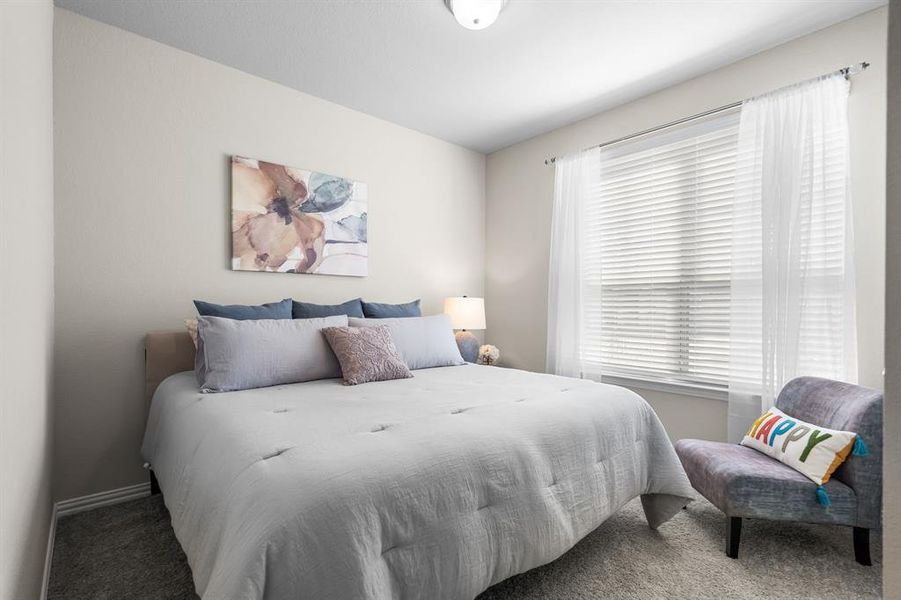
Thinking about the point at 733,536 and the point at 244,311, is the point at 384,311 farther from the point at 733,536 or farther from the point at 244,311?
the point at 733,536

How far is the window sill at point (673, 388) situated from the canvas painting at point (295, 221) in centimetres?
217

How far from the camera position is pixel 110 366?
8.00 feet

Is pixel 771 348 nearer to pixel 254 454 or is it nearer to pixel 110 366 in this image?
pixel 254 454

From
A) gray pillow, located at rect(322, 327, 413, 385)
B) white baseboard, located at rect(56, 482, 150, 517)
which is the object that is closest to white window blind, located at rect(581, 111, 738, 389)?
gray pillow, located at rect(322, 327, 413, 385)

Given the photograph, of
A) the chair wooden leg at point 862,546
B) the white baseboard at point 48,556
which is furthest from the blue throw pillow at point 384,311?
the chair wooden leg at point 862,546

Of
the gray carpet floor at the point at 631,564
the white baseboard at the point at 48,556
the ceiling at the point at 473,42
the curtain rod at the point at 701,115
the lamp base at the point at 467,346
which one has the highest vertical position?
the ceiling at the point at 473,42

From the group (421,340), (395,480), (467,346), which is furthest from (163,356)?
(467,346)

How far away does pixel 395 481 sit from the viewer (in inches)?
46.3

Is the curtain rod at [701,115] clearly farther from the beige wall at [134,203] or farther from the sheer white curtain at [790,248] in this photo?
the beige wall at [134,203]

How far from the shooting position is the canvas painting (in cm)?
288

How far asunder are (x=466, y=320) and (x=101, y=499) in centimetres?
262

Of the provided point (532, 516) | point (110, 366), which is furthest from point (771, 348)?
point (110, 366)

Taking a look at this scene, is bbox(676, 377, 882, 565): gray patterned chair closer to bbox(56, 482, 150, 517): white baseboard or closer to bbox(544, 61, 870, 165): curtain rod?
bbox(544, 61, 870, 165): curtain rod

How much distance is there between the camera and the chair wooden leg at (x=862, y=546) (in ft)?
5.97
